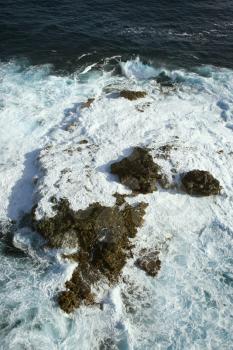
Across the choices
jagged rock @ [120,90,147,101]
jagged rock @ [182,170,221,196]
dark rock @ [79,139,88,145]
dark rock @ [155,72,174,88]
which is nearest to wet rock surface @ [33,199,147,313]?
jagged rock @ [182,170,221,196]

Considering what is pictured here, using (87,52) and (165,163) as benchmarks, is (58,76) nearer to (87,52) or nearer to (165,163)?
(87,52)

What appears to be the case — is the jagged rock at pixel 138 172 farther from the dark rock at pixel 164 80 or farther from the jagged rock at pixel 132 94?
the dark rock at pixel 164 80

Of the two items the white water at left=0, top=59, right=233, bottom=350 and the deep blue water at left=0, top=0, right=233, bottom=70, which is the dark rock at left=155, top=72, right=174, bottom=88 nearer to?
the white water at left=0, top=59, right=233, bottom=350

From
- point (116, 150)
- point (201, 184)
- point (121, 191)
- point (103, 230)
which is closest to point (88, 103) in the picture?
point (116, 150)

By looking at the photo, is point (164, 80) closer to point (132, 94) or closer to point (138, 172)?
point (132, 94)

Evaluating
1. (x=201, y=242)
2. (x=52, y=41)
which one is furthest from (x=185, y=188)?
(x=52, y=41)

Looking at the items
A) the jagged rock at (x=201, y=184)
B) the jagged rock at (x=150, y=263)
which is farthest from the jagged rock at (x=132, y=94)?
the jagged rock at (x=150, y=263)
